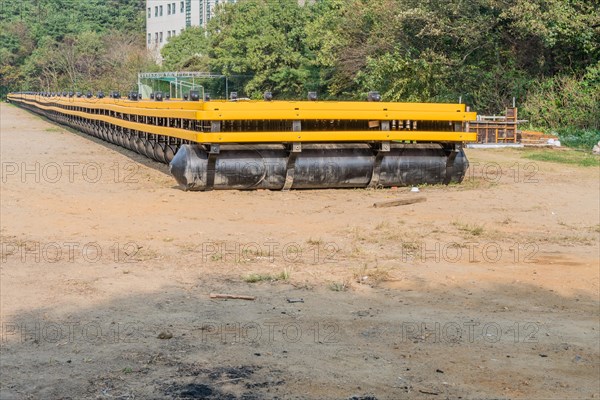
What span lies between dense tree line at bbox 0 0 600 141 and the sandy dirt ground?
53.1ft

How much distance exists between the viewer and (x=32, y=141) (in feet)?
72.2

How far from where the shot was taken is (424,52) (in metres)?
30.2

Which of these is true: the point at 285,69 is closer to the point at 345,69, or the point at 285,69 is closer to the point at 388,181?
the point at 345,69

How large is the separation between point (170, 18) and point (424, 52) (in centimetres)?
6473

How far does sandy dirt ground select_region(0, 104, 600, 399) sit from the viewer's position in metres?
4.47
